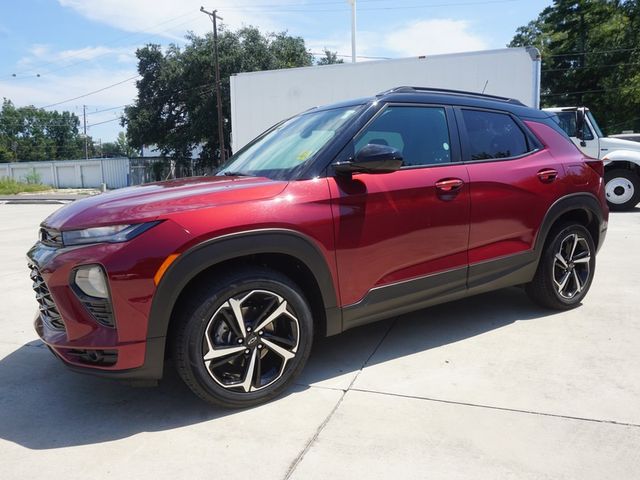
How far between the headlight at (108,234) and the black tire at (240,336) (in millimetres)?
443

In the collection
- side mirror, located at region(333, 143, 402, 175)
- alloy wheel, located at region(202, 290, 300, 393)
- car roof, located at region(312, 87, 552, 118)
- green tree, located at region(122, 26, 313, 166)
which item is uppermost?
green tree, located at region(122, 26, 313, 166)

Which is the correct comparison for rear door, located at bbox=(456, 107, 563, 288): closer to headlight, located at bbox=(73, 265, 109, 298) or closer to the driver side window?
the driver side window

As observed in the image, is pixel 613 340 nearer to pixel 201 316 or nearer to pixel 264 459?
pixel 264 459

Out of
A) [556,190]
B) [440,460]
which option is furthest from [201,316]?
[556,190]

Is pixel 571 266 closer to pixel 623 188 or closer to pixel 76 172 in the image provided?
pixel 623 188

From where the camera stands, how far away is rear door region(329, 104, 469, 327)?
3.08 m

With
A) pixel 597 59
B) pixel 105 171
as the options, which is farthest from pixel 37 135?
pixel 597 59

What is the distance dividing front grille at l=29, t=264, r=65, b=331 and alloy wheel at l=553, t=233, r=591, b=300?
3681mm

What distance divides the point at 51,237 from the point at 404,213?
207cm

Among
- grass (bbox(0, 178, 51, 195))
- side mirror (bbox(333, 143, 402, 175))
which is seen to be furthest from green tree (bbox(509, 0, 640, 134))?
grass (bbox(0, 178, 51, 195))

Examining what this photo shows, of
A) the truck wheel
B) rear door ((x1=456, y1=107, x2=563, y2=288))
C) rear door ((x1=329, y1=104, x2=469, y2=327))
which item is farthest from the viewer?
the truck wheel

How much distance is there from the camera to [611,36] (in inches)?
1431

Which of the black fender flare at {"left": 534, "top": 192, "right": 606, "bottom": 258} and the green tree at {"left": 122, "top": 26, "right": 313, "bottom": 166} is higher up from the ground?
the green tree at {"left": 122, "top": 26, "right": 313, "bottom": 166}

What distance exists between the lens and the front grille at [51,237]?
8.79ft
